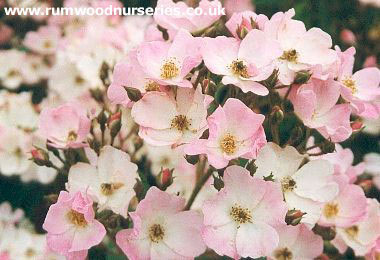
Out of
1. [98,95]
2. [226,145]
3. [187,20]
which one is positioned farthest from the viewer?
[98,95]

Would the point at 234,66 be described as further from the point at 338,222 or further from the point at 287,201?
the point at 338,222

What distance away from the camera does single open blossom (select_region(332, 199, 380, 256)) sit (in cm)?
156

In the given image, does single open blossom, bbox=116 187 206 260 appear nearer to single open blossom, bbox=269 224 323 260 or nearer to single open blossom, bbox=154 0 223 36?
single open blossom, bbox=269 224 323 260

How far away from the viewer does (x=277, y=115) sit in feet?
4.38

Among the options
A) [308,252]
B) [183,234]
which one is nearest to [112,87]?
[183,234]

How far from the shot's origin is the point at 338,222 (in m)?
1.50

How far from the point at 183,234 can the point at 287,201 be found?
0.20 meters

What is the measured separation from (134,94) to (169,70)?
8 cm

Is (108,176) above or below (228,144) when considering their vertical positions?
below

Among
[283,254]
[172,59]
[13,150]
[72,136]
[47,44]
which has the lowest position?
[13,150]

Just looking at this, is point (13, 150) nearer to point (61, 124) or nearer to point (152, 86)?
point (61, 124)

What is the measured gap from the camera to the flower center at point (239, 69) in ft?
4.37

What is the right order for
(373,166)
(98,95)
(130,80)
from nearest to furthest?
1. (130,80)
2. (98,95)
3. (373,166)

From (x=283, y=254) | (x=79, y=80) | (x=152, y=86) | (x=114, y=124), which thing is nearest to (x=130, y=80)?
(x=152, y=86)
